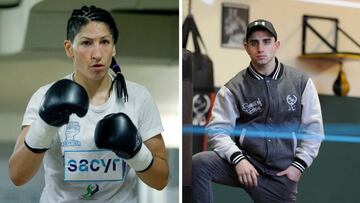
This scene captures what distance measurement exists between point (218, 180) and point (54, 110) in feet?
2.56

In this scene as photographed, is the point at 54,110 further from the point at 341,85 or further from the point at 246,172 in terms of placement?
the point at 341,85

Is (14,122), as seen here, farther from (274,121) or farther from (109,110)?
(274,121)

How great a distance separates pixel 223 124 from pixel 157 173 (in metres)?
0.37

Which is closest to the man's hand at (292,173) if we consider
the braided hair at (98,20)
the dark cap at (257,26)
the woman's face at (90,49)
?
the dark cap at (257,26)

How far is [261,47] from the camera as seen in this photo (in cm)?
292

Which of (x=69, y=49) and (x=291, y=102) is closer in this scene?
(x=69, y=49)

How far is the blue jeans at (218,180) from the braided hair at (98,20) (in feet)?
1.44

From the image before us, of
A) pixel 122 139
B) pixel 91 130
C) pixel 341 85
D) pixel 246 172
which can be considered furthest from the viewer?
pixel 341 85

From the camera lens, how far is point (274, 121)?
2.88 meters

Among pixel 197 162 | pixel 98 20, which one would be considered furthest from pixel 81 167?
pixel 98 20

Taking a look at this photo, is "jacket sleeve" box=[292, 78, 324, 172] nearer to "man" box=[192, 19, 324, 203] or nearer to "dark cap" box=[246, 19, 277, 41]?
"man" box=[192, 19, 324, 203]

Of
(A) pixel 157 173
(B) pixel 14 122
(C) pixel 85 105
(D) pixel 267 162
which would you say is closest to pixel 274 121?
(D) pixel 267 162

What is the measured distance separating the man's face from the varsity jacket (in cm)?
5

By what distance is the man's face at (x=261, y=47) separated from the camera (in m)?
2.91
